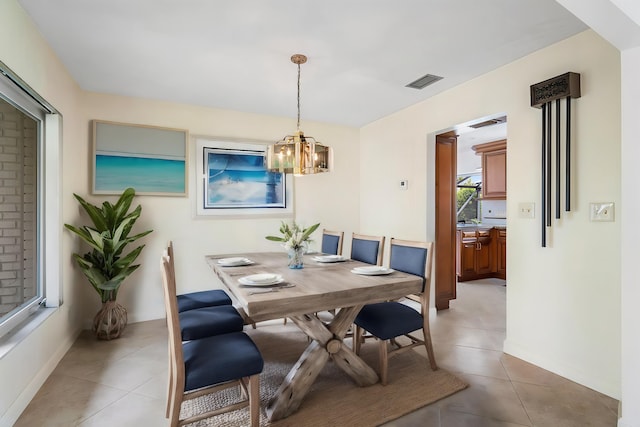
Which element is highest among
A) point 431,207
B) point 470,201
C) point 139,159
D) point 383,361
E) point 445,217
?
point 139,159

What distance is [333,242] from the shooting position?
11.1 ft

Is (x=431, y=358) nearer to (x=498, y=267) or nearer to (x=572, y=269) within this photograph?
(x=572, y=269)

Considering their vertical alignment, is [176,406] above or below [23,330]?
below

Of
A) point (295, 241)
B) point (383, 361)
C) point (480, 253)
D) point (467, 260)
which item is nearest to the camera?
point (383, 361)

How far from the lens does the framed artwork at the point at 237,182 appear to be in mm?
3805

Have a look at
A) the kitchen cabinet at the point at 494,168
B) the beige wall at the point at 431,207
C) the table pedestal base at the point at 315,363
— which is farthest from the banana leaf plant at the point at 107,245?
the kitchen cabinet at the point at 494,168

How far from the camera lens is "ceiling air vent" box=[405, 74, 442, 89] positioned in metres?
2.97

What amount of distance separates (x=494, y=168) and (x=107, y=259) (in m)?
5.64

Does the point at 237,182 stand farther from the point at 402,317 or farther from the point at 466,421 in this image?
the point at 466,421

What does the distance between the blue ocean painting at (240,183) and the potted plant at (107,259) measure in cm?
90

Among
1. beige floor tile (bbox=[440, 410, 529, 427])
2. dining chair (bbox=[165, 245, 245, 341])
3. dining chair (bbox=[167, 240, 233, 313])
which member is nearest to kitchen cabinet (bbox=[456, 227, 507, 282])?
beige floor tile (bbox=[440, 410, 529, 427])

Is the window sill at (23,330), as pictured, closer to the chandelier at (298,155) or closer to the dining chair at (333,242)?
the chandelier at (298,155)

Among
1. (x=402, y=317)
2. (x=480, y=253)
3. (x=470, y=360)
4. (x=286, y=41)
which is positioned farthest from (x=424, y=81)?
(x=480, y=253)

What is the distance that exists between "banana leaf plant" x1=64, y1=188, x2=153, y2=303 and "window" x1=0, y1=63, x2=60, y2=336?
13.4 inches
